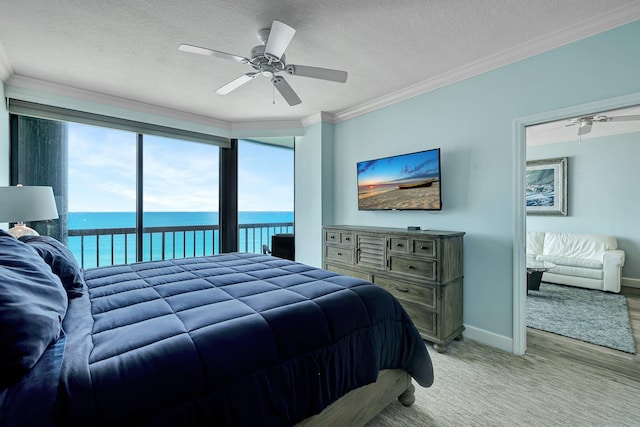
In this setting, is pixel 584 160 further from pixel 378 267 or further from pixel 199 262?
pixel 199 262

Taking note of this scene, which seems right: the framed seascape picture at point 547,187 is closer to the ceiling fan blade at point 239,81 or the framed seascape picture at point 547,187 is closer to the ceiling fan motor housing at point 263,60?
the ceiling fan motor housing at point 263,60

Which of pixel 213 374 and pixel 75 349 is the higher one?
pixel 75 349

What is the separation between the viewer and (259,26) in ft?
7.01

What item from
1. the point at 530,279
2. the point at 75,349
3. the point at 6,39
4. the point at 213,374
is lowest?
the point at 530,279

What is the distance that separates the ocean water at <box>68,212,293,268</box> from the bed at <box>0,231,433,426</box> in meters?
2.21

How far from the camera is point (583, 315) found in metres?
3.26

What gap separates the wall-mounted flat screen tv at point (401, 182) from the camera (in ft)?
9.70

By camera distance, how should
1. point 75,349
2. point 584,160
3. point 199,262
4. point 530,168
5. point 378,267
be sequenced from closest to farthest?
point 75,349
point 199,262
point 378,267
point 584,160
point 530,168

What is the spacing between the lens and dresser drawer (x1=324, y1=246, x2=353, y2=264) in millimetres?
3285

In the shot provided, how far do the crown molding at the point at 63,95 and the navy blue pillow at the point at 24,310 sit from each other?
105 inches

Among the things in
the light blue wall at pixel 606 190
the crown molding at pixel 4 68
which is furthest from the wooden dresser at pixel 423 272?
the light blue wall at pixel 606 190

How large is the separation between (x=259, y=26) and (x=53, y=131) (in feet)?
9.67

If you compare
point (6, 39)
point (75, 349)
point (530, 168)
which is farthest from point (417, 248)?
point (530, 168)

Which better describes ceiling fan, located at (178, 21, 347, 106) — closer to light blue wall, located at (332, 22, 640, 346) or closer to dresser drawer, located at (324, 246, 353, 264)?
light blue wall, located at (332, 22, 640, 346)
